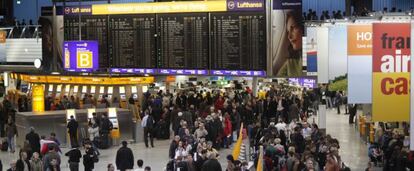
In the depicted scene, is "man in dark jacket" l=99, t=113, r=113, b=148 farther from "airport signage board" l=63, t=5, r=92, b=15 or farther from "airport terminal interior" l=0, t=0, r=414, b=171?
"airport signage board" l=63, t=5, r=92, b=15

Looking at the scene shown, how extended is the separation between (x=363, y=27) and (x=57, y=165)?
6.33 meters

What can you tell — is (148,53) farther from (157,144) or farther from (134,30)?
(157,144)

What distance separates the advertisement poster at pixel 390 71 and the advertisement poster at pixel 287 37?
1267 centimetres

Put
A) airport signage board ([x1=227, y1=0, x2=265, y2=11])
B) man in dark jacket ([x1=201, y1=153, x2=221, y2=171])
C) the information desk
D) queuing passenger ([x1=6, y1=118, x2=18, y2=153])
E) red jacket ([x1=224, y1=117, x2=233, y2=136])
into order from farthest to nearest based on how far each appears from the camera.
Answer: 1. airport signage board ([x1=227, y1=0, x2=265, y2=11])
2. the information desk
3. red jacket ([x1=224, y1=117, x2=233, y2=136])
4. queuing passenger ([x1=6, y1=118, x2=18, y2=153])
5. man in dark jacket ([x1=201, y1=153, x2=221, y2=171])

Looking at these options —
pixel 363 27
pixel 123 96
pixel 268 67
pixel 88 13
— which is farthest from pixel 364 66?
pixel 123 96

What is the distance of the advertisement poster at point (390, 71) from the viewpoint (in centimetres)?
1158

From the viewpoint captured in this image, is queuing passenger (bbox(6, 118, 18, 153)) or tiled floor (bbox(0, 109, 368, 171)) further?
queuing passenger (bbox(6, 118, 18, 153))

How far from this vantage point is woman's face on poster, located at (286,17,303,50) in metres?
24.6

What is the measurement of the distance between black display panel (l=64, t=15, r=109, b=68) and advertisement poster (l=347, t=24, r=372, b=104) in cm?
1561

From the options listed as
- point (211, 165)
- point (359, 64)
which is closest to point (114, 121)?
point (211, 165)

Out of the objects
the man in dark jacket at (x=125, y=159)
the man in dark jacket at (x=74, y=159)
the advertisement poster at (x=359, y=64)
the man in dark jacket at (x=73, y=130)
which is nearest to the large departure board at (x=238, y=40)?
the man in dark jacket at (x=73, y=130)

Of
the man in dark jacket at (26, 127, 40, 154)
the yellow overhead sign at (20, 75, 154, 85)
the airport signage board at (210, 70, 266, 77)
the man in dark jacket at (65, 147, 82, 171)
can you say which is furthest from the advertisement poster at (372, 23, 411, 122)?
the yellow overhead sign at (20, 75, 154, 85)

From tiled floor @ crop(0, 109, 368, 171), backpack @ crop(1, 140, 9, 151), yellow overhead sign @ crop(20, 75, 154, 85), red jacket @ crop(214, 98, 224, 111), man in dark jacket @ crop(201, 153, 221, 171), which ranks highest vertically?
yellow overhead sign @ crop(20, 75, 154, 85)

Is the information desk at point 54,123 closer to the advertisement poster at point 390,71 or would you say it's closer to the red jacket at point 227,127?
→ the red jacket at point 227,127
